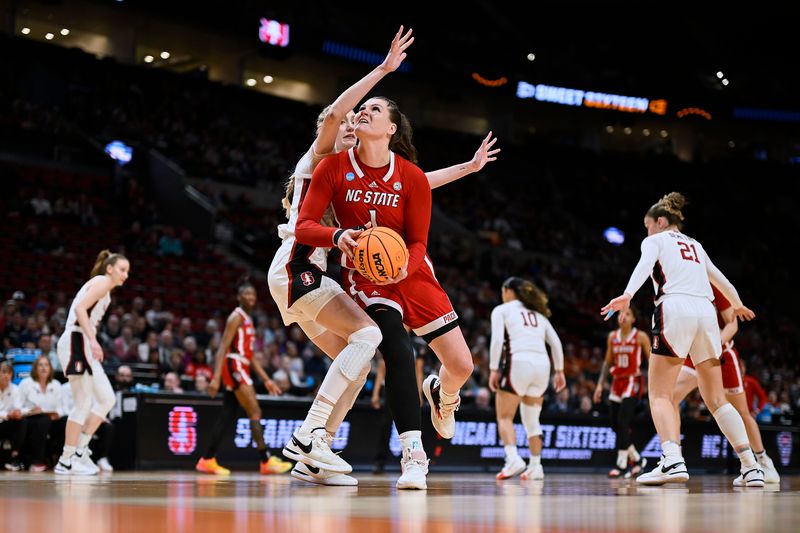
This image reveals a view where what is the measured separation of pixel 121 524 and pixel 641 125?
4233cm

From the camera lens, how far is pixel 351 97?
225 inches

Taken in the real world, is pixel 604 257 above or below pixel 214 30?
below

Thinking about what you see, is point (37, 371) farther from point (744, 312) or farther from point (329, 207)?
point (744, 312)

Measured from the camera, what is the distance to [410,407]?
18.6 ft

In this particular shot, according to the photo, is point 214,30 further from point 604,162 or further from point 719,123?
point 719,123

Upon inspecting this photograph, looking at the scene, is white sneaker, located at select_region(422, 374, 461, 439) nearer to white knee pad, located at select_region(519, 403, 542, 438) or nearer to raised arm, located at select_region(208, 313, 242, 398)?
white knee pad, located at select_region(519, 403, 542, 438)

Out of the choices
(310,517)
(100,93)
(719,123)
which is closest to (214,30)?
(100,93)

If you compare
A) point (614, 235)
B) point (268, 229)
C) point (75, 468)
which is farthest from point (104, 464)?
point (614, 235)

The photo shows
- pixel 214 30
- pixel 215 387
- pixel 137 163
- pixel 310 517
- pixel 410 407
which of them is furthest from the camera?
pixel 214 30

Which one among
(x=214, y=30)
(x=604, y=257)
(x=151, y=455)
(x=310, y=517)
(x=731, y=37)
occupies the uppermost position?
(x=731, y=37)

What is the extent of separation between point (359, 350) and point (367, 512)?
181 cm

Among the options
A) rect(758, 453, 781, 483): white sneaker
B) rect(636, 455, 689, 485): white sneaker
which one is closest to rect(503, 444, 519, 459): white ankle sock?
rect(758, 453, 781, 483): white sneaker

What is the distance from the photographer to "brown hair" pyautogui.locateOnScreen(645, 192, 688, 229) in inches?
305

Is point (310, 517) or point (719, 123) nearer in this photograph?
point (310, 517)
